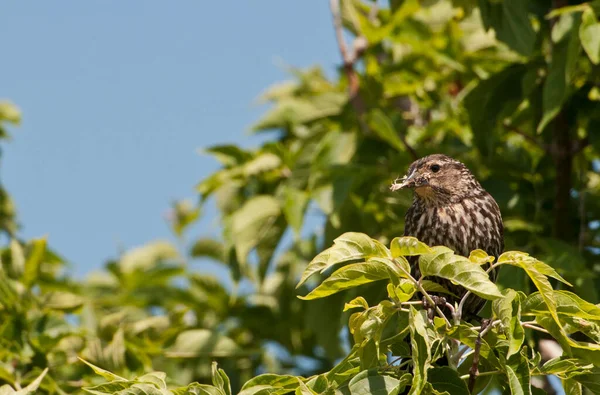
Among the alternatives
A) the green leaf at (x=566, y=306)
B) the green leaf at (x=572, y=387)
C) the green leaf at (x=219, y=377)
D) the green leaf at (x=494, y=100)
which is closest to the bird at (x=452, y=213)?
the green leaf at (x=494, y=100)

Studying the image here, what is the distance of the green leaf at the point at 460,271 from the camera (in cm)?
337

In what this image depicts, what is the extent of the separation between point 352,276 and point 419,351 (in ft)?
1.05

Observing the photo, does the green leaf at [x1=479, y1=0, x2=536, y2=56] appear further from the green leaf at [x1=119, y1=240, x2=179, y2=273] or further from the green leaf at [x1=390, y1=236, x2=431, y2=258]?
the green leaf at [x1=119, y1=240, x2=179, y2=273]

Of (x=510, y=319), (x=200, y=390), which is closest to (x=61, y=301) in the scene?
(x=200, y=390)

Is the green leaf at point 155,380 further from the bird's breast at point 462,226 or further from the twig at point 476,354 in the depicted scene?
the bird's breast at point 462,226

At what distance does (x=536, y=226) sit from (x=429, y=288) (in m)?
2.29

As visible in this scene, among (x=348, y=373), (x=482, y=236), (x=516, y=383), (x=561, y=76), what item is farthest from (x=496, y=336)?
(x=561, y=76)

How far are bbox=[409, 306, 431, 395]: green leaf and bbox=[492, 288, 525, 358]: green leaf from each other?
0.78ft

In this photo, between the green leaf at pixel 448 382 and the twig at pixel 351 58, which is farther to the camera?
the twig at pixel 351 58

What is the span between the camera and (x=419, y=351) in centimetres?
339

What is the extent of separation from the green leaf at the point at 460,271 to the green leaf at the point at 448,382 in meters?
0.32

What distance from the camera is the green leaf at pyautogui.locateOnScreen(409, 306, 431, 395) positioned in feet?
10.9

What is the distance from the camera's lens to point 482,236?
5391 millimetres

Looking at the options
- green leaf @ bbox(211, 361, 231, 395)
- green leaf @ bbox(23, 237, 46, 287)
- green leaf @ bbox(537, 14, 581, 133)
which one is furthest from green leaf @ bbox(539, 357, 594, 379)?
green leaf @ bbox(23, 237, 46, 287)
